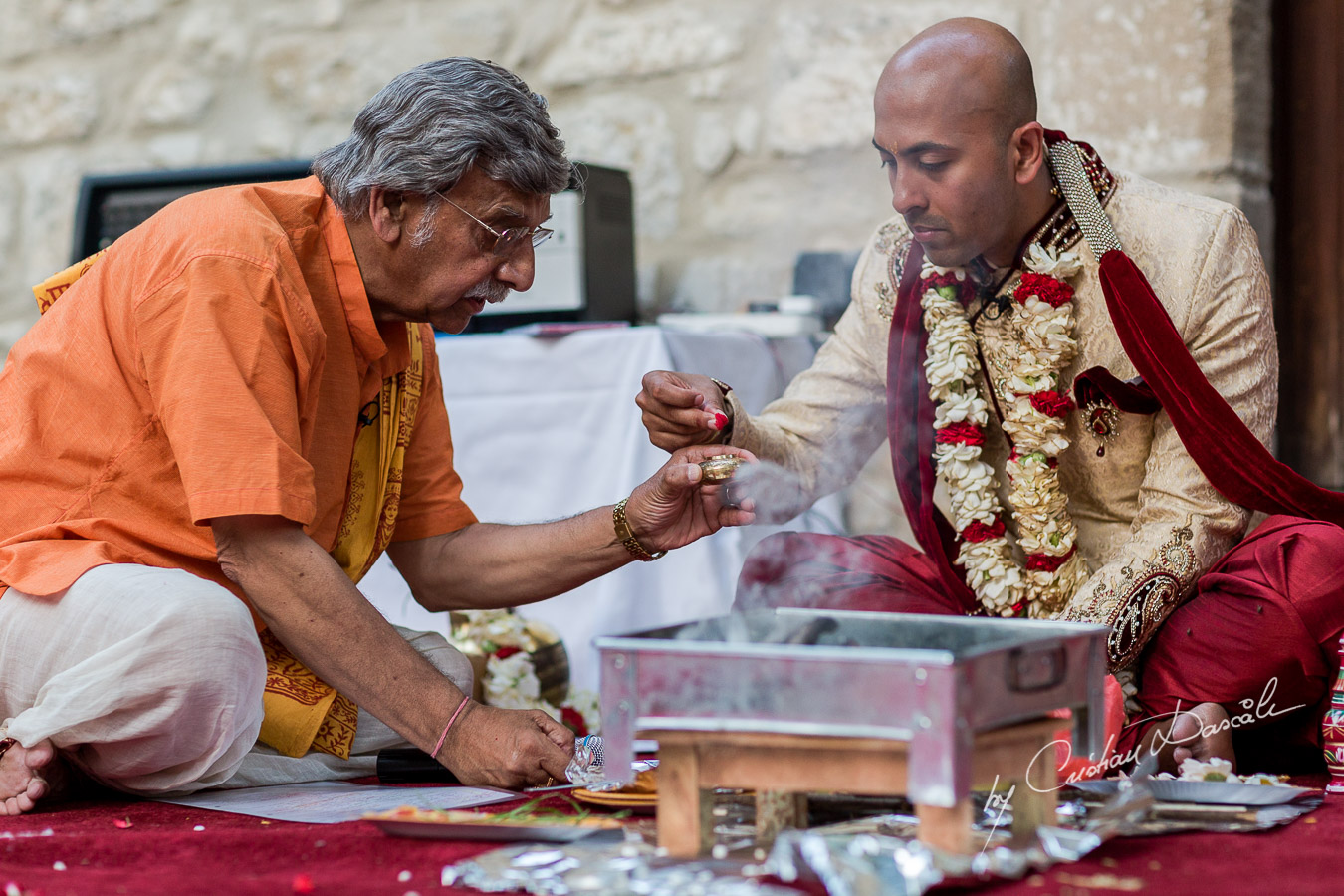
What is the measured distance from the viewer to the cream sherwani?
9.05ft

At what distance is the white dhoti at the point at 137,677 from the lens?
91.6 inches

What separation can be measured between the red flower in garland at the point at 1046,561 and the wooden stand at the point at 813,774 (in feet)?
3.50

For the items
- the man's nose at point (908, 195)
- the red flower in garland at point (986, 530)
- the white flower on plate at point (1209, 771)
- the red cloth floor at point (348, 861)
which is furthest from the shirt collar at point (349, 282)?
the white flower on plate at point (1209, 771)

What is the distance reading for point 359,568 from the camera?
283 cm

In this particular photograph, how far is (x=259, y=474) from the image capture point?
2.24 meters

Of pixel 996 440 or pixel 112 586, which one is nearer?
pixel 112 586

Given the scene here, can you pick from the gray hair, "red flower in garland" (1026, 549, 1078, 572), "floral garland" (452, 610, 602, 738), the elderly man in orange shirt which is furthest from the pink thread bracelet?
"red flower in garland" (1026, 549, 1078, 572)

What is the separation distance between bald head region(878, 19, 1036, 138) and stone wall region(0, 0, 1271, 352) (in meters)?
1.59

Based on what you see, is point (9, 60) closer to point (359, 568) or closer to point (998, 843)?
point (359, 568)

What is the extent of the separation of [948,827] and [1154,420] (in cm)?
149

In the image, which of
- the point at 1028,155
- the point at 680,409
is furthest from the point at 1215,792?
the point at 1028,155

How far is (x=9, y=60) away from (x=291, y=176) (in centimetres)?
226

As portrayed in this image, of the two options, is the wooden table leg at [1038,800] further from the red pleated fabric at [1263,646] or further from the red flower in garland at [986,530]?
the red flower in garland at [986,530]

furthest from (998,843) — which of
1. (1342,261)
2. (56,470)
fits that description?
(1342,261)
